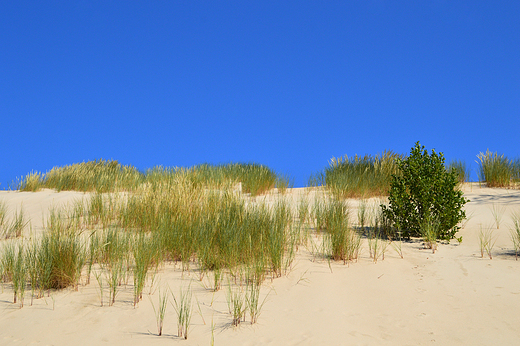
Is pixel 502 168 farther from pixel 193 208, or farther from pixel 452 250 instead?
pixel 193 208

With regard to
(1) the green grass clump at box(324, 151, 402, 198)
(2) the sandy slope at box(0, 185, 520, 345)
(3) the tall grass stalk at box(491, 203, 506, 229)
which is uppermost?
(1) the green grass clump at box(324, 151, 402, 198)

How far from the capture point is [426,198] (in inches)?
206

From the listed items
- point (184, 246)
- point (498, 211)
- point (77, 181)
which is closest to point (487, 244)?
point (498, 211)

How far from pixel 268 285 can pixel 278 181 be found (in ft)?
23.5

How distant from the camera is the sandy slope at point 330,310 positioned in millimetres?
2715

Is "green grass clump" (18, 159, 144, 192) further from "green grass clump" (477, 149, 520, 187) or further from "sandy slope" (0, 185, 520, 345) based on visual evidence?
"green grass clump" (477, 149, 520, 187)

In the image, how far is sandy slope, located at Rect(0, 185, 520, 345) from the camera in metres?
2.71

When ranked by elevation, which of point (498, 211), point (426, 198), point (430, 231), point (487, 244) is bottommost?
point (487, 244)

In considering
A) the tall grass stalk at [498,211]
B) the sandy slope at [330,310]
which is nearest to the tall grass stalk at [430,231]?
the sandy slope at [330,310]

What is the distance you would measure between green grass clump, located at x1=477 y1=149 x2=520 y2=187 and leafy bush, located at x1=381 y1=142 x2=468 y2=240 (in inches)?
248

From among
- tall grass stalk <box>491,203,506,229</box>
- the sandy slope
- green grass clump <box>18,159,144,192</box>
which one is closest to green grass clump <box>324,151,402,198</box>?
tall grass stalk <box>491,203,506,229</box>

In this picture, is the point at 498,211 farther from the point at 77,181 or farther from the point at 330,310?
the point at 77,181

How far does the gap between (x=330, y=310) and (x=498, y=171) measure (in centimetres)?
956

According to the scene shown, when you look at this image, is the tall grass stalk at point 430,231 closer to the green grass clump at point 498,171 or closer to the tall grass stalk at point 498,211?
the tall grass stalk at point 498,211
